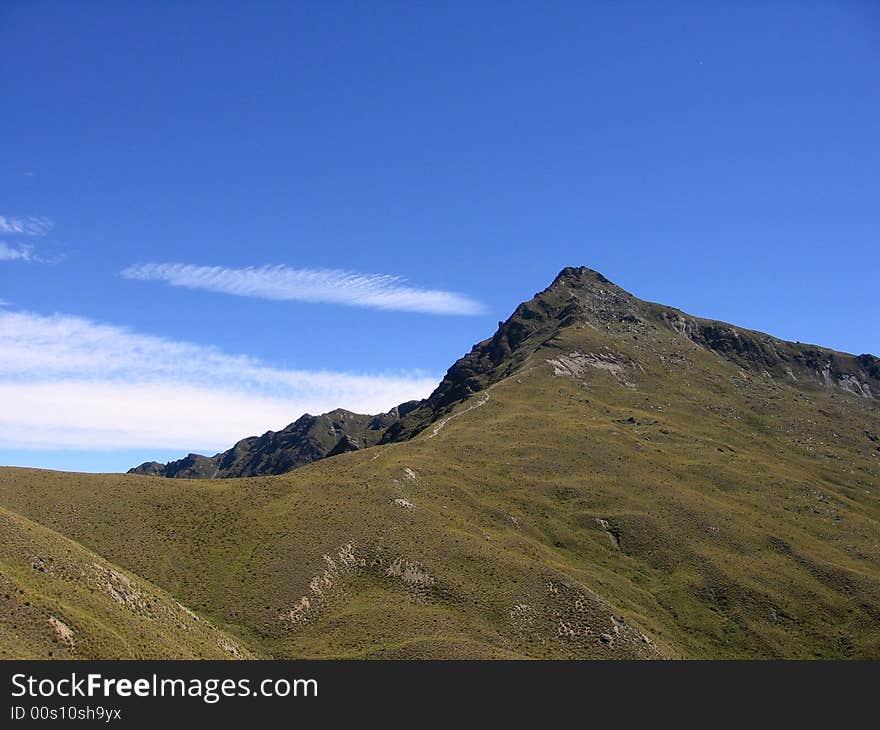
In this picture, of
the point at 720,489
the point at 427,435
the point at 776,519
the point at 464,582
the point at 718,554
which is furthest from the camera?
the point at 427,435

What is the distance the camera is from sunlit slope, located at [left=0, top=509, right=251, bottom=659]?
52406 millimetres

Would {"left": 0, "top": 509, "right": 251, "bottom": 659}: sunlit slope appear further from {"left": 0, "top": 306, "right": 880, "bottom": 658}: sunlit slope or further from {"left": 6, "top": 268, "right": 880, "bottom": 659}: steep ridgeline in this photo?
{"left": 0, "top": 306, "right": 880, "bottom": 658}: sunlit slope

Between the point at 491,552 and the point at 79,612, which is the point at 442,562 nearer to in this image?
the point at 491,552

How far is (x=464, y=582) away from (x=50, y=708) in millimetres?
64675

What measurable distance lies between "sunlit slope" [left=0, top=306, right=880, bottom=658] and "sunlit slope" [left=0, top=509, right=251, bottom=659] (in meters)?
16.2

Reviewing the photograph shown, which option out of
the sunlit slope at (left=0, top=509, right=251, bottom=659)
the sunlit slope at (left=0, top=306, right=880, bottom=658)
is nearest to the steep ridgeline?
the sunlit slope at (left=0, top=509, right=251, bottom=659)

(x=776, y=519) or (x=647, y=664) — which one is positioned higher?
(x=776, y=519)

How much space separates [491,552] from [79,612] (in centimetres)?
6384

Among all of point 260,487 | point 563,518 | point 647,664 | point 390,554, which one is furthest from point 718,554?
point 260,487

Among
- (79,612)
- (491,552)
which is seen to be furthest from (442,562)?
(79,612)

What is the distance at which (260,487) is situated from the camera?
4751 inches

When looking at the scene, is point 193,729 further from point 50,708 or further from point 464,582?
point 464,582

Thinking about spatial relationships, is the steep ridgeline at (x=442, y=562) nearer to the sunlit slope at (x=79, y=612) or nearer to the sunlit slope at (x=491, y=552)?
the sunlit slope at (x=79, y=612)

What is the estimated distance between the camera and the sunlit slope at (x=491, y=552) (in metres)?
90.9
